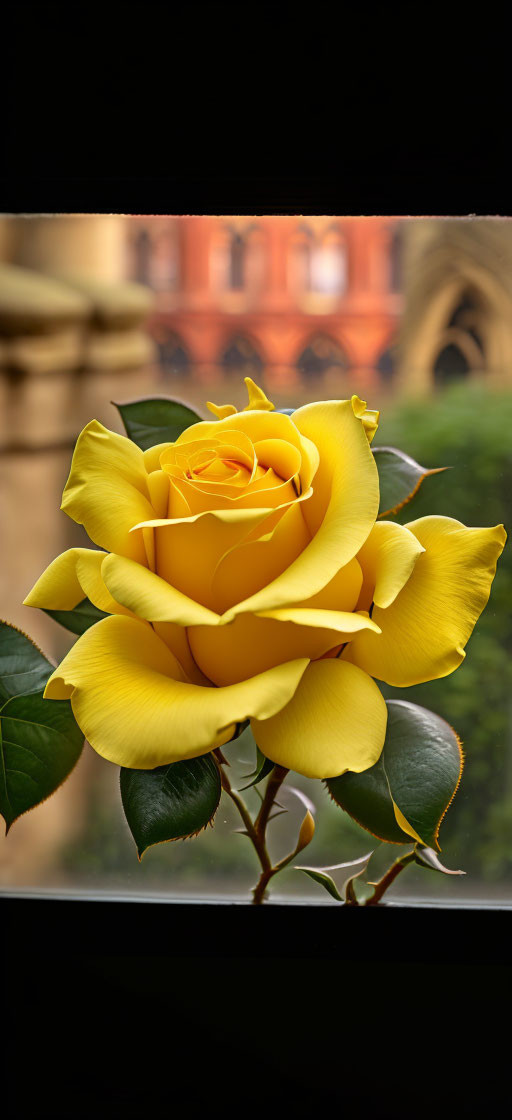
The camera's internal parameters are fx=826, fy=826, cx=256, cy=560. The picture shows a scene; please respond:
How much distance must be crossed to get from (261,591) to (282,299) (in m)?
0.38

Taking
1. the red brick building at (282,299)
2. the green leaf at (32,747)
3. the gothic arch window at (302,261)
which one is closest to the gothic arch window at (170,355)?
the red brick building at (282,299)

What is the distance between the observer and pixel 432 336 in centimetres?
59

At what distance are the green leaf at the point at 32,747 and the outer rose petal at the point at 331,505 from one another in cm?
14

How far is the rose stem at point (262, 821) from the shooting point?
1.17 ft

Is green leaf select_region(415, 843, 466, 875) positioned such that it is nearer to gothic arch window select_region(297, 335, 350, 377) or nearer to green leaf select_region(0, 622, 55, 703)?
green leaf select_region(0, 622, 55, 703)

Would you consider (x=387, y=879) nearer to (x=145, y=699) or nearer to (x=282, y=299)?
(x=145, y=699)

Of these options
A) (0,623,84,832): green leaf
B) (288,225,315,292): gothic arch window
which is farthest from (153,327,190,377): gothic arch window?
(0,623,84,832): green leaf

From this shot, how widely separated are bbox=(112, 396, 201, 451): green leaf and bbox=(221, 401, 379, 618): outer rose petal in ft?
0.28

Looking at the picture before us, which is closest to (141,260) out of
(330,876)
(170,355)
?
(170,355)

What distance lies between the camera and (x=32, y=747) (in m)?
0.37

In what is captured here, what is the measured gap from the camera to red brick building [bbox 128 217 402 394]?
50cm

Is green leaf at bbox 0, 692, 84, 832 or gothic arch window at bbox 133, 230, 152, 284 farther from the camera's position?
gothic arch window at bbox 133, 230, 152, 284
